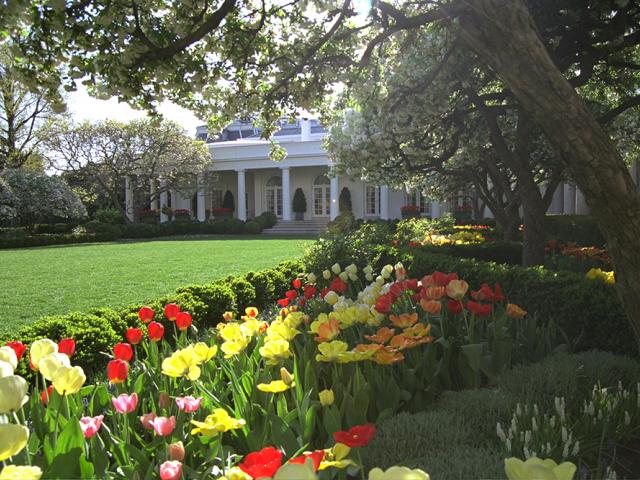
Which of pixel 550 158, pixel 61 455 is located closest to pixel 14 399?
pixel 61 455

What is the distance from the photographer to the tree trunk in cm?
235

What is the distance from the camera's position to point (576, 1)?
595cm

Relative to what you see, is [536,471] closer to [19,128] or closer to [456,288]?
[456,288]

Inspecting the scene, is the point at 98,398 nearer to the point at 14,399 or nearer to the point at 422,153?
the point at 14,399

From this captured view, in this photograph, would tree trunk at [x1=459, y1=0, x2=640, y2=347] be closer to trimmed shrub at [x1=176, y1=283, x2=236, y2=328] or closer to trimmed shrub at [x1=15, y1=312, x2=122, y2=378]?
trimmed shrub at [x1=15, y1=312, x2=122, y2=378]

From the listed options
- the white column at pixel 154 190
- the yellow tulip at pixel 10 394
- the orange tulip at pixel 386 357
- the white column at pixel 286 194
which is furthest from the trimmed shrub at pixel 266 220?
the yellow tulip at pixel 10 394

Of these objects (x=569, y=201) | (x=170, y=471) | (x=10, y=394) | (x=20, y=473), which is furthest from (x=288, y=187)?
(x=20, y=473)

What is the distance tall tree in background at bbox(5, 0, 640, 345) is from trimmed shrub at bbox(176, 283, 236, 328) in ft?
7.11

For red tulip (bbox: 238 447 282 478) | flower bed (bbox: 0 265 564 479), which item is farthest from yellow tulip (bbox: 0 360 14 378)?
red tulip (bbox: 238 447 282 478)

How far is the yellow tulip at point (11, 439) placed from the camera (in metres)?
1.01

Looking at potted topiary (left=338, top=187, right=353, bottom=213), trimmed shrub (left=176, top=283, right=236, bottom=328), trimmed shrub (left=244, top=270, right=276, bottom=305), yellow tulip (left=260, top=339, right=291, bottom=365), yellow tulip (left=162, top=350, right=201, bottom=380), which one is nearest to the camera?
yellow tulip (left=162, top=350, right=201, bottom=380)

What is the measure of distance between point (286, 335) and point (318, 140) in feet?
98.4

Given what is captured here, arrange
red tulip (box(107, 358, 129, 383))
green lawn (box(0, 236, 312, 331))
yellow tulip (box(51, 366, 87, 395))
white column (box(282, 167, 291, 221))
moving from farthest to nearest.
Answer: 1. white column (box(282, 167, 291, 221))
2. green lawn (box(0, 236, 312, 331))
3. red tulip (box(107, 358, 129, 383))
4. yellow tulip (box(51, 366, 87, 395))

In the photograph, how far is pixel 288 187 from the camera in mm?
32125
